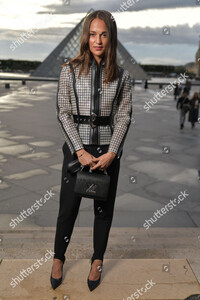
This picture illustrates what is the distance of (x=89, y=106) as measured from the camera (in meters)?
2.51

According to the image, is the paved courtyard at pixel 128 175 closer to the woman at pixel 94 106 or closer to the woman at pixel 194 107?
the woman at pixel 194 107

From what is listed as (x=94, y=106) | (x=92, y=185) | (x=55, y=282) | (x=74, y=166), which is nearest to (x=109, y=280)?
(x=55, y=282)

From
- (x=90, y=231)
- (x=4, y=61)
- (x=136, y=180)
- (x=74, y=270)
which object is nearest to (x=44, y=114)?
(x=136, y=180)

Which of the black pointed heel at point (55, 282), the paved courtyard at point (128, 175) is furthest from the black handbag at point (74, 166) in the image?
the paved courtyard at point (128, 175)

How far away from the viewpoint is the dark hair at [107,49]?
2.42 meters

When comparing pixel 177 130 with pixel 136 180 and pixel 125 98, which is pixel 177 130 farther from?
pixel 125 98

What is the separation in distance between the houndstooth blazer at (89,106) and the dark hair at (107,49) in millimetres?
44

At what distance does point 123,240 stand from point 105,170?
128 cm

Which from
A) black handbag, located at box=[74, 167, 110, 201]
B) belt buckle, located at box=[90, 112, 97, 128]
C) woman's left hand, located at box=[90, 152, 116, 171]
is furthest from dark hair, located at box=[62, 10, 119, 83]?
black handbag, located at box=[74, 167, 110, 201]

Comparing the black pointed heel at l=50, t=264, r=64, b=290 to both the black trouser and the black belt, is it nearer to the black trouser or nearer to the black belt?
the black trouser

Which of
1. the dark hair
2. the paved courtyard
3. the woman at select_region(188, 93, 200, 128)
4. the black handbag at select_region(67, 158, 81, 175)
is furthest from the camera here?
the woman at select_region(188, 93, 200, 128)

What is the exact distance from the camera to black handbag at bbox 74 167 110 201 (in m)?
2.44

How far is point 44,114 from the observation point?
44.7ft

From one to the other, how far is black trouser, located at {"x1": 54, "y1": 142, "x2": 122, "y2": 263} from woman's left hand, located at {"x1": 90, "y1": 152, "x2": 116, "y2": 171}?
0.11 metres
